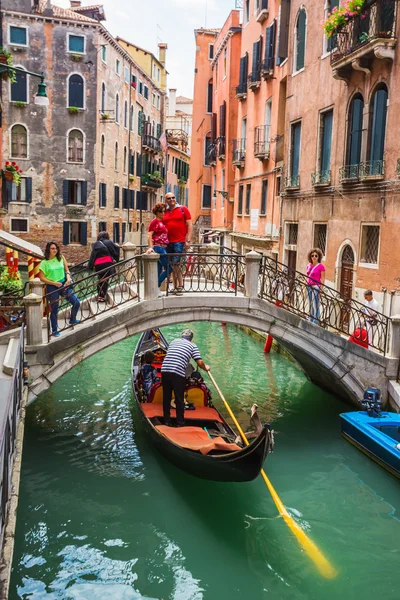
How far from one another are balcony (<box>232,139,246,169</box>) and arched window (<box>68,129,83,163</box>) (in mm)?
9530

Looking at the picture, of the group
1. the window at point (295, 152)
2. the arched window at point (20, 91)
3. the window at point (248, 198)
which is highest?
the arched window at point (20, 91)

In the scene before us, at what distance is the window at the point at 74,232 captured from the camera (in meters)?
28.7

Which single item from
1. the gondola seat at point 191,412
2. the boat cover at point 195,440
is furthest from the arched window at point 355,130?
the boat cover at point 195,440

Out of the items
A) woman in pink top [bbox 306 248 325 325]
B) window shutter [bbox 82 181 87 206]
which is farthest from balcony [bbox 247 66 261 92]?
window shutter [bbox 82 181 87 206]

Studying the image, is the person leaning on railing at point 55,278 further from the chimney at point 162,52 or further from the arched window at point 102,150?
the chimney at point 162,52

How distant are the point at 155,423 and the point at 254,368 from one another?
19.0 ft

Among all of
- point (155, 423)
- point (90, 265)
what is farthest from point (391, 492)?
point (90, 265)

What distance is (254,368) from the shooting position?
549 inches

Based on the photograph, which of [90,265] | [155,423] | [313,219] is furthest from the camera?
[313,219]

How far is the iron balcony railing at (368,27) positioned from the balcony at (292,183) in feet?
11.2

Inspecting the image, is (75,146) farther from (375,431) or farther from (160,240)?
(375,431)

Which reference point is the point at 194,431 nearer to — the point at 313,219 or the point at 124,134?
the point at 313,219

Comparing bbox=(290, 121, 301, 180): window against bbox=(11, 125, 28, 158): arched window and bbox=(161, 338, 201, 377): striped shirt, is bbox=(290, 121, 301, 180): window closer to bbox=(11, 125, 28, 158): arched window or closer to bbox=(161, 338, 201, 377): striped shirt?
bbox=(161, 338, 201, 377): striped shirt

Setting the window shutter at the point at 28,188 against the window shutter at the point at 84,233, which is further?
the window shutter at the point at 84,233
